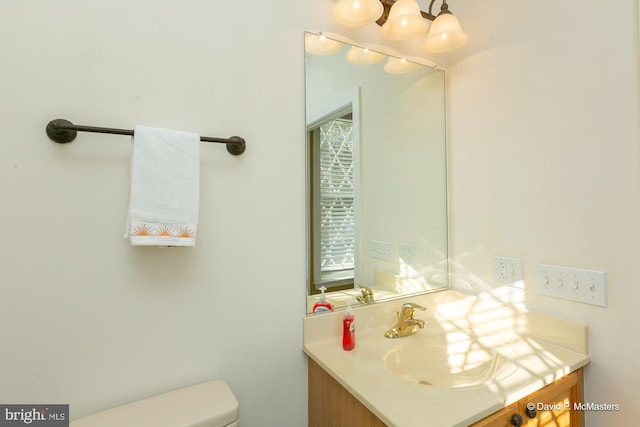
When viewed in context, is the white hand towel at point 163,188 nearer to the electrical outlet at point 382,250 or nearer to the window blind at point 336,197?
the window blind at point 336,197

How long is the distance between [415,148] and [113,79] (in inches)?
49.8

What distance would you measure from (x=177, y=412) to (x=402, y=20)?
→ 1.58 m

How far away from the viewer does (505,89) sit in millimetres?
1308

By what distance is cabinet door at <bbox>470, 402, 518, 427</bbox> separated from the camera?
804mm

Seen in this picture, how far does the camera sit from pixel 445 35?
130 cm

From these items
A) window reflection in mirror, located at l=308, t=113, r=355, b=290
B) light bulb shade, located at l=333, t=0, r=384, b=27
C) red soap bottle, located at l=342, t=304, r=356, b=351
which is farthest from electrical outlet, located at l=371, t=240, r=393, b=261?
light bulb shade, located at l=333, t=0, r=384, b=27

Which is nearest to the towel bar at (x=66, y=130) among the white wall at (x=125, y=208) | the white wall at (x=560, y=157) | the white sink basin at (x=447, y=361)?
the white wall at (x=125, y=208)

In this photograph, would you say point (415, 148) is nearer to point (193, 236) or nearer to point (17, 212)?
point (193, 236)

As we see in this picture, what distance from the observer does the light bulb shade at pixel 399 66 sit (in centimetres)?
146

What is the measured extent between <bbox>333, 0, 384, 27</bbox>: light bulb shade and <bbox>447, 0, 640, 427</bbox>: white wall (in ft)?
1.90

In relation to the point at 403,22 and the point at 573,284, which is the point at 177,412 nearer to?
the point at 573,284

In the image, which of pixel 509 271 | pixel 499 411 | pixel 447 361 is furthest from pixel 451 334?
pixel 499 411

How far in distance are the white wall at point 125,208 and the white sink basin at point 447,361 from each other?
15.3 inches

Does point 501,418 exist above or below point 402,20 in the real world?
below
